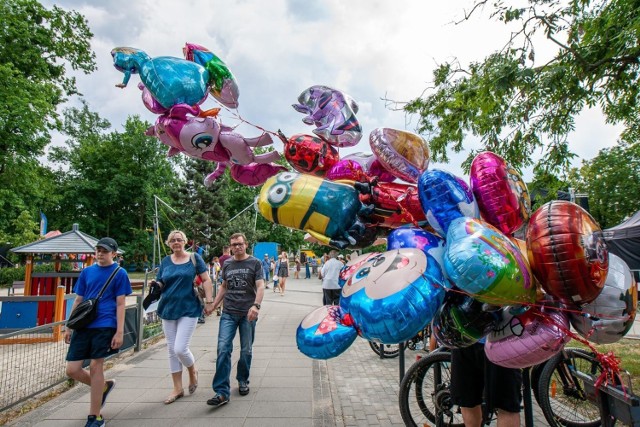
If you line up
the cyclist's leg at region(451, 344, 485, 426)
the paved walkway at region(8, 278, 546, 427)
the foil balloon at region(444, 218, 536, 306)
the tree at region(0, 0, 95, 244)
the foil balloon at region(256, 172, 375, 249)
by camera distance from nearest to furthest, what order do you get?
the foil balloon at region(444, 218, 536, 306) → the foil balloon at region(256, 172, 375, 249) → the cyclist's leg at region(451, 344, 485, 426) → the paved walkway at region(8, 278, 546, 427) → the tree at region(0, 0, 95, 244)

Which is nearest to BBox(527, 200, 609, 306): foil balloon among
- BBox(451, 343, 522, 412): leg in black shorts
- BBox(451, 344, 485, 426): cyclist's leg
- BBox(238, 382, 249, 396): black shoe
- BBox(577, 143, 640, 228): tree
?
BBox(451, 343, 522, 412): leg in black shorts

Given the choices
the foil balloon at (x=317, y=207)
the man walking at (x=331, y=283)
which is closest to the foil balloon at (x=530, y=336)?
the foil balloon at (x=317, y=207)

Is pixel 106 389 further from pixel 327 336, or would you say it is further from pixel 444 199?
pixel 444 199

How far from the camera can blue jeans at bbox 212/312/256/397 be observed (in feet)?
13.9

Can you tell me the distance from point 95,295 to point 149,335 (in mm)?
4555

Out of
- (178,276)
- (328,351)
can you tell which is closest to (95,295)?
(178,276)

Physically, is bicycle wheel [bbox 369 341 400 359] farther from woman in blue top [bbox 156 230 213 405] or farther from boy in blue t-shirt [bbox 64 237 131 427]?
boy in blue t-shirt [bbox 64 237 131 427]

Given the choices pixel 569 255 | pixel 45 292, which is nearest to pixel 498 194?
pixel 569 255

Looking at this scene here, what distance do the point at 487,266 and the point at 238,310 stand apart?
3.37 meters

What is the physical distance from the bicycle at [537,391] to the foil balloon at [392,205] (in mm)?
1840

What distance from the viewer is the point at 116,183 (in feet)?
125

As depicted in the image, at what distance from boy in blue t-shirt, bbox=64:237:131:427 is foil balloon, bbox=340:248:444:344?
9.57 ft

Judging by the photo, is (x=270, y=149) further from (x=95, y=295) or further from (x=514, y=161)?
(x=514, y=161)

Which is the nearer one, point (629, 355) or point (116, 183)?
point (629, 355)
